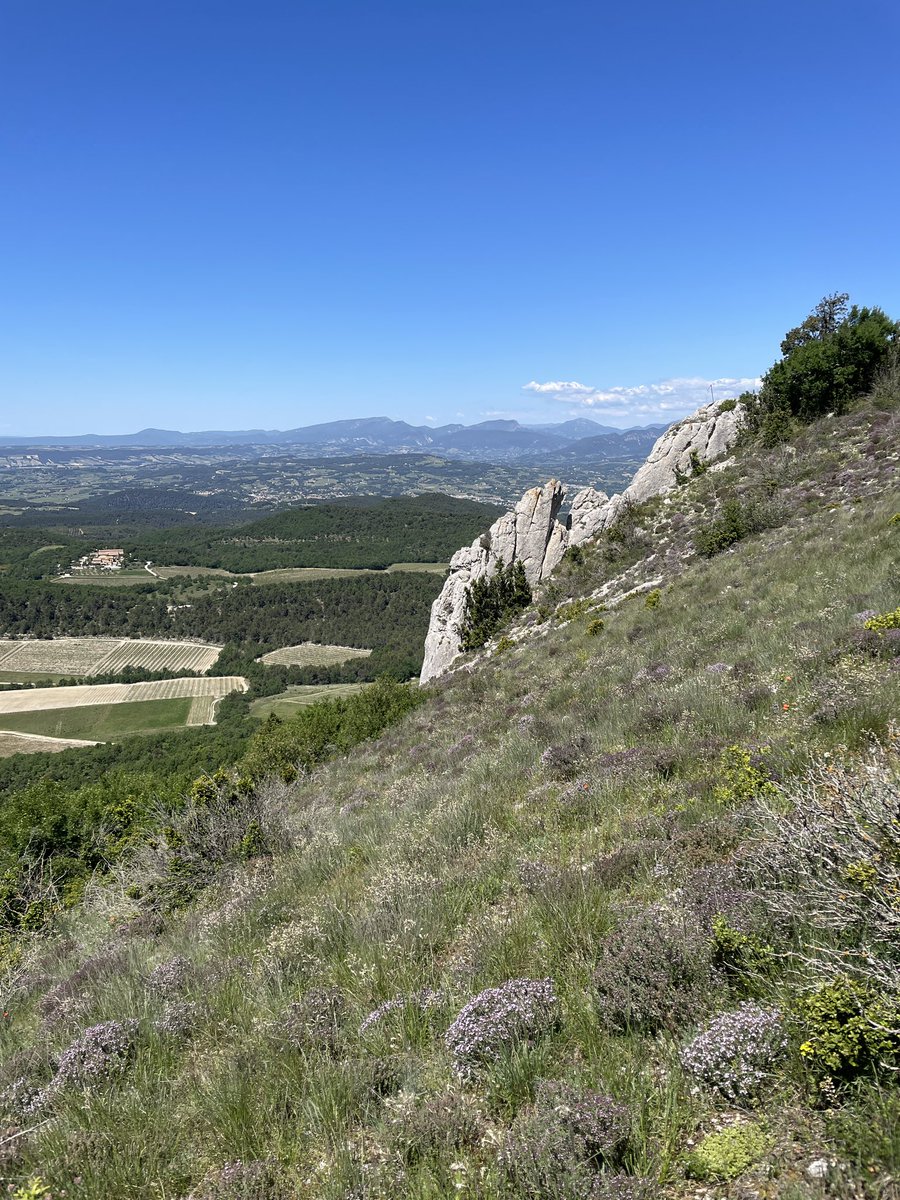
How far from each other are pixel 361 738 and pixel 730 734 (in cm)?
2123

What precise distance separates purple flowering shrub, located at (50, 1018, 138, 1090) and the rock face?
32062 mm

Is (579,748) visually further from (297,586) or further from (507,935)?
(297,586)

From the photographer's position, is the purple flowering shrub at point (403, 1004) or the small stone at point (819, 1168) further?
the purple flowering shrub at point (403, 1004)

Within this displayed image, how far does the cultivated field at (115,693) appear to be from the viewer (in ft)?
294

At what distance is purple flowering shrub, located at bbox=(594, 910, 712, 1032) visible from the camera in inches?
120

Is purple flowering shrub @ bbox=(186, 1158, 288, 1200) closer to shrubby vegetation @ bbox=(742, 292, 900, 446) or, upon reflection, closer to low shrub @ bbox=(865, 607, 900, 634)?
low shrub @ bbox=(865, 607, 900, 634)

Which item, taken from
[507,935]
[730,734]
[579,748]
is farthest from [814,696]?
[507,935]

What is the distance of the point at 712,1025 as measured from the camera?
9.04 feet

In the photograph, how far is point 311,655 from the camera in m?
122

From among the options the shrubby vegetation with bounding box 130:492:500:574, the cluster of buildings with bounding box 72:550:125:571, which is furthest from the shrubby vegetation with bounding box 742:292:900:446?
the cluster of buildings with bounding box 72:550:125:571

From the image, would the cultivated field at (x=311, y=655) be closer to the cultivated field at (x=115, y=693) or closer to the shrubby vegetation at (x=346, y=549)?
the cultivated field at (x=115, y=693)

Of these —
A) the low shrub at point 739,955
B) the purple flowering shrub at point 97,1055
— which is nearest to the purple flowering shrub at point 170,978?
the purple flowering shrub at point 97,1055

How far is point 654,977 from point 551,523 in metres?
41.9

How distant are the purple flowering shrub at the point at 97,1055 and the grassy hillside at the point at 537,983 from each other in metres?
0.01
